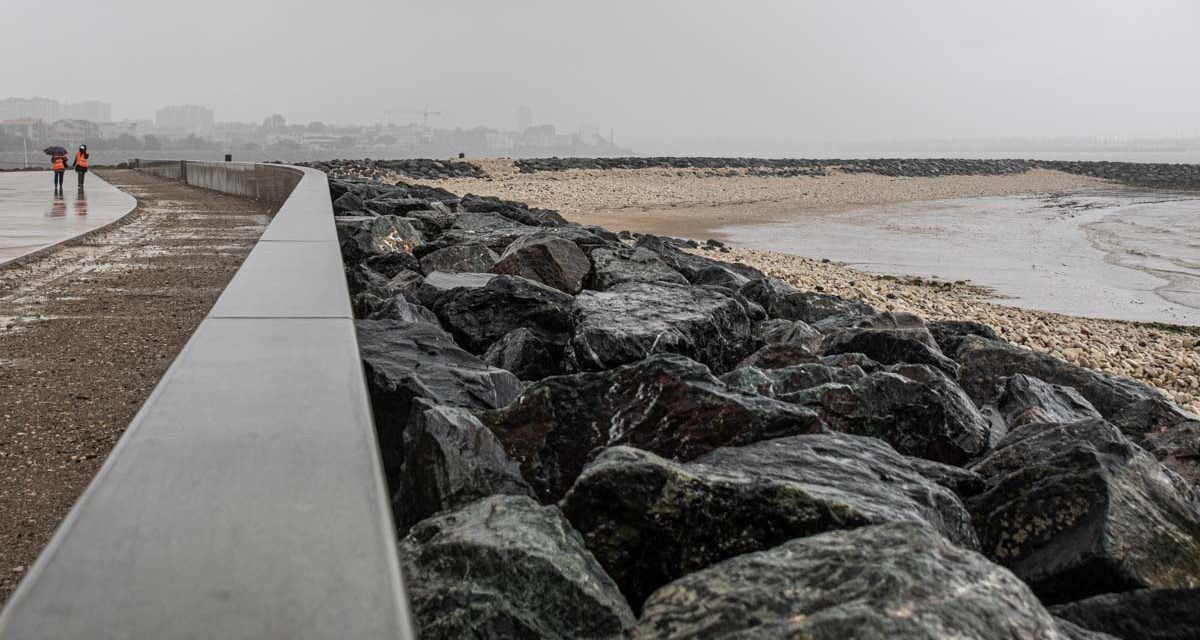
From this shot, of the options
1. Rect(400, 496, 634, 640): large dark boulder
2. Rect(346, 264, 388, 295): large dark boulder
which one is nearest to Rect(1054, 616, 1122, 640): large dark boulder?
Rect(400, 496, 634, 640): large dark boulder

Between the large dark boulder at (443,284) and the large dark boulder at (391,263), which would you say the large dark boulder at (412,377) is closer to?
the large dark boulder at (443,284)

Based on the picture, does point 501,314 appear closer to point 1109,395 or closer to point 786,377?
point 786,377

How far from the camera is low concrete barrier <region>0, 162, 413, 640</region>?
105cm

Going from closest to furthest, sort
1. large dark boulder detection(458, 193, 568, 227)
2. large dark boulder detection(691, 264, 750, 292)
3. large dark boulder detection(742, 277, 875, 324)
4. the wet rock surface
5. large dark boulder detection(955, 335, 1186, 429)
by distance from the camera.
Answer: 1. the wet rock surface
2. large dark boulder detection(955, 335, 1186, 429)
3. large dark boulder detection(742, 277, 875, 324)
4. large dark boulder detection(691, 264, 750, 292)
5. large dark boulder detection(458, 193, 568, 227)

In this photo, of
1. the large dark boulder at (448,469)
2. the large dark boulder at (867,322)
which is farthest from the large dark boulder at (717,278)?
the large dark boulder at (448,469)

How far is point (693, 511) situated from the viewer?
1923mm

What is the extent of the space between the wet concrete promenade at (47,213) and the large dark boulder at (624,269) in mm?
5144

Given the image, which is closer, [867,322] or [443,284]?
[443,284]

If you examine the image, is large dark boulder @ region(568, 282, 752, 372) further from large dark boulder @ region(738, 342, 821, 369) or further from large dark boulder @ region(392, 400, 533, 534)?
large dark boulder @ region(392, 400, 533, 534)

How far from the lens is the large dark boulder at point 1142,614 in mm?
1796

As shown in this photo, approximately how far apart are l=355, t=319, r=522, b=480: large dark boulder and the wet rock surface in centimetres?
1

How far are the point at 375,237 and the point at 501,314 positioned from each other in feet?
10.0

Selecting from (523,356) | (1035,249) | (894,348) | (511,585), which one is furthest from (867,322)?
(1035,249)

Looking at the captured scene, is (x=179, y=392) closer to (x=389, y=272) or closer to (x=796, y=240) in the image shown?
(x=389, y=272)
